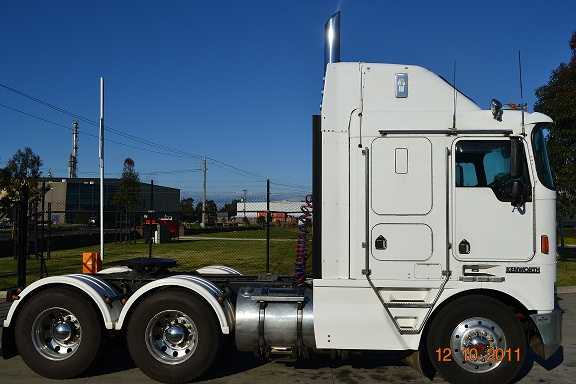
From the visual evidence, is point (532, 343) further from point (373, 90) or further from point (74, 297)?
point (74, 297)

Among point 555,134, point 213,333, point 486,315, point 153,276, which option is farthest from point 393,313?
point 555,134

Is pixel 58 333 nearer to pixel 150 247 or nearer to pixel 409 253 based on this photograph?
pixel 409 253

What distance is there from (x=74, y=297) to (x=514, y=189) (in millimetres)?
4708

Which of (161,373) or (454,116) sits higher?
(454,116)

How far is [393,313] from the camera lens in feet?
18.6

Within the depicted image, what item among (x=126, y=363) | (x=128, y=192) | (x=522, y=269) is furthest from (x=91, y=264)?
(x=128, y=192)

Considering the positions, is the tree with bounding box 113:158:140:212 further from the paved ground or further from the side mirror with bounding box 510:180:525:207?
the side mirror with bounding box 510:180:525:207

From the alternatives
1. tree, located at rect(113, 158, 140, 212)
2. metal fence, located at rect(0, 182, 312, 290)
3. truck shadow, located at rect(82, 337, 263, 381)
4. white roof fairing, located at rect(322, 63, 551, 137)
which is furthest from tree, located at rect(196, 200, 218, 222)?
white roof fairing, located at rect(322, 63, 551, 137)

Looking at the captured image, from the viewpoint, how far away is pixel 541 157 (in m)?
5.71

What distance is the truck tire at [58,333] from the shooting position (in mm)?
6047

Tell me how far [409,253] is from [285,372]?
2.01 m

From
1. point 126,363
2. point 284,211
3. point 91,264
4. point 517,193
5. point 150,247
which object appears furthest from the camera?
point 284,211

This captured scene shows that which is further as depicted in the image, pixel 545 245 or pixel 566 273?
pixel 566 273

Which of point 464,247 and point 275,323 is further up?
point 464,247
